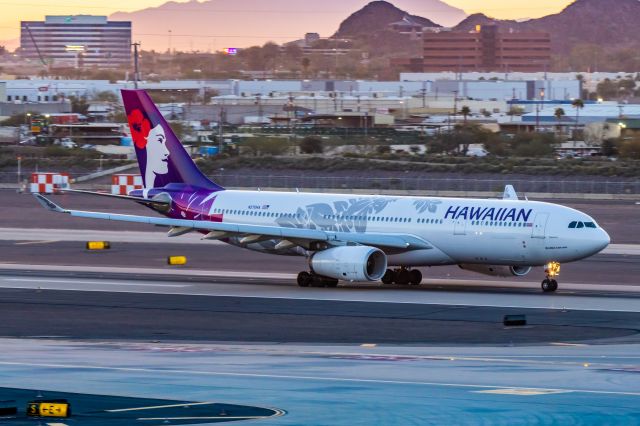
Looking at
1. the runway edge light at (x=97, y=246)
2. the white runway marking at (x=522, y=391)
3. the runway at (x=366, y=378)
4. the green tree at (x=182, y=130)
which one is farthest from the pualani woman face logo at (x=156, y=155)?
the green tree at (x=182, y=130)

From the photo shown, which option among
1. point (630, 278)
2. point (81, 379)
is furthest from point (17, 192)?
point (81, 379)

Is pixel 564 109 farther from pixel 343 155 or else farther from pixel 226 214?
pixel 226 214

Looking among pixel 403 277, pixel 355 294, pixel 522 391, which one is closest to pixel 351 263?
pixel 355 294

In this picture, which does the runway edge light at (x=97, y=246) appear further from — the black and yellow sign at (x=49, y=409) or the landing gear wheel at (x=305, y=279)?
the black and yellow sign at (x=49, y=409)

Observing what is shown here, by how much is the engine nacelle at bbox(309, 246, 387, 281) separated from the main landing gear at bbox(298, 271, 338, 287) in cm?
64

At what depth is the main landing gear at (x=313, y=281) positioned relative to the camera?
44359 millimetres

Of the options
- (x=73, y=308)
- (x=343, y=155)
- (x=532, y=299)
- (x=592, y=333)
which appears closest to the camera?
(x=592, y=333)

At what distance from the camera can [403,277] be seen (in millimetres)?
45344

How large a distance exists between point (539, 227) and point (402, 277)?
5.70m

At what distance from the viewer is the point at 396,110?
197 metres

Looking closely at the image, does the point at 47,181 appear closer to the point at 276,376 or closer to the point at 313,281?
the point at 313,281

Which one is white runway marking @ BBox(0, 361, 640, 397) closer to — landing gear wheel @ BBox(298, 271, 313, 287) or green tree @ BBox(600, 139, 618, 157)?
landing gear wheel @ BBox(298, 271, 313, 287)

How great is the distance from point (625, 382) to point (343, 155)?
96.5 metres

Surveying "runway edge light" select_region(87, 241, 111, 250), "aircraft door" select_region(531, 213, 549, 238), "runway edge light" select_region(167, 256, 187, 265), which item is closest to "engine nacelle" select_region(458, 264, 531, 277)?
"aircraft door" select_region(531, 213, 549, 238)
